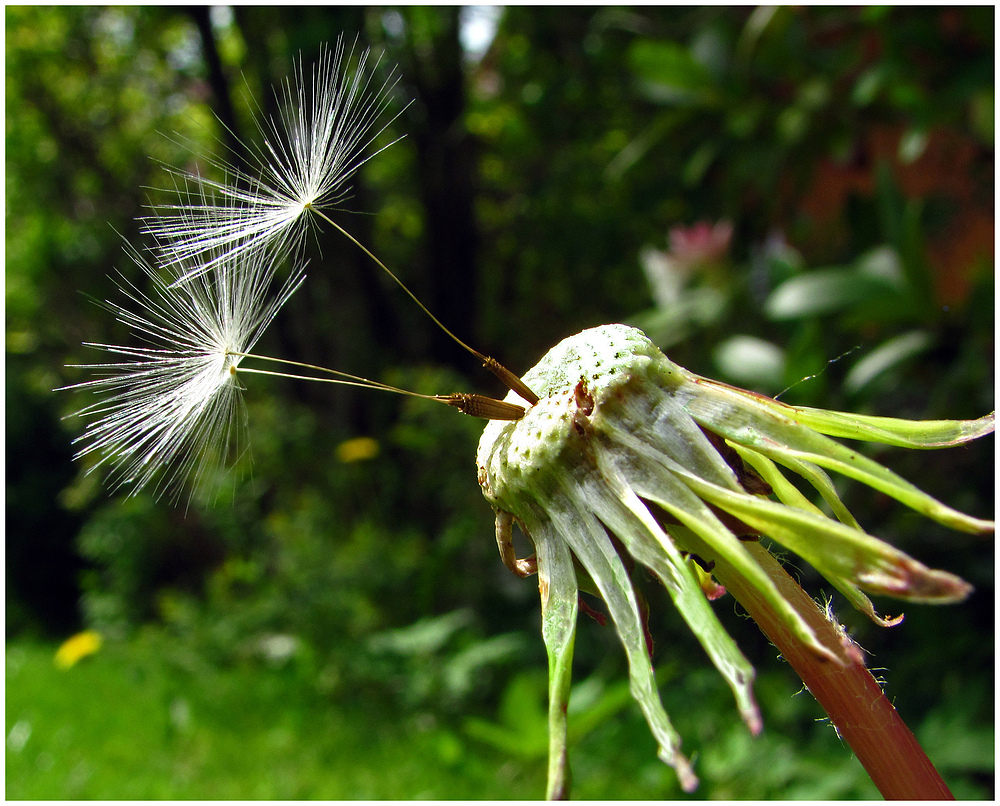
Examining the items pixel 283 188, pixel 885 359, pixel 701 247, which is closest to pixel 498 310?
pixel 701 247

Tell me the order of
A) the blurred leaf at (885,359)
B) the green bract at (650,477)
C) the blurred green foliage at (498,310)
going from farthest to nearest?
the blurred green foliage at (498,310) < the blurred leaf at (885,359) < the green bract at (650,477)

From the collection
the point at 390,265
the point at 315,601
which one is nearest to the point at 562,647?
the point at 315,601

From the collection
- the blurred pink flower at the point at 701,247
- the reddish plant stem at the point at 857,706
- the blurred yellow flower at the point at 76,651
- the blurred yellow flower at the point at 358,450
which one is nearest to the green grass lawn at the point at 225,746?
the blurred yellow flower at the point at 76,651

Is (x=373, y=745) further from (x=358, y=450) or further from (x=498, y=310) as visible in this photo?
(x=498, y=310)

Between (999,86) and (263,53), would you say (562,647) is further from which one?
(263,53)

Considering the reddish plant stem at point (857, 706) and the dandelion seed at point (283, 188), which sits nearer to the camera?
the reddish plant stem at point (857, 706)

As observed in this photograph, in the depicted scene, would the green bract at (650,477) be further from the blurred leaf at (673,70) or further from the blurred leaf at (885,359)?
the blurred leaf at (673,70)

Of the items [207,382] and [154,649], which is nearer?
[207,382]
